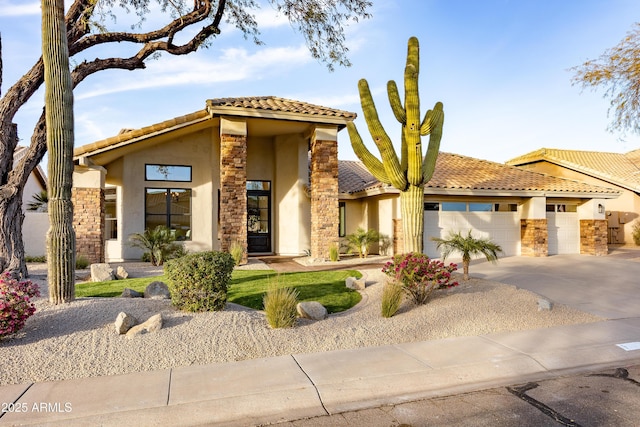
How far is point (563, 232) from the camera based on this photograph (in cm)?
1722

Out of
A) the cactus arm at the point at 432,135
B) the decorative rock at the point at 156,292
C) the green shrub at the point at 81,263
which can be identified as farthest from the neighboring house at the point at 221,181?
the decorative rock at the point at 156,292

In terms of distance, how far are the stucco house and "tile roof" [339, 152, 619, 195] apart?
61 millimetres

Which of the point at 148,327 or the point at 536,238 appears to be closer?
the point at 148,327

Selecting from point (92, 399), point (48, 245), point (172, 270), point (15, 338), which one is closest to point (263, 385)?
point (92, 399)

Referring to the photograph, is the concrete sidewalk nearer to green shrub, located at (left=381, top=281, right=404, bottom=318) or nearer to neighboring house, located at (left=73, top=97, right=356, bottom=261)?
green shrub, located at (left=381, top=281, right=404, bottom=318)

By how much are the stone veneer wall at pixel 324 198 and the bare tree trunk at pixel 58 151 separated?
28.4 feet

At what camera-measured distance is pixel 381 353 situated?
17.4 feet

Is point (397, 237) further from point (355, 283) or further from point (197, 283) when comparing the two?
point (197, 283)

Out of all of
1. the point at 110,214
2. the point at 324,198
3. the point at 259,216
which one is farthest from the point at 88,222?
the point at 324,198

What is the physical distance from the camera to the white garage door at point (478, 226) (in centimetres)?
1527

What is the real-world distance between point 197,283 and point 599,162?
25.8 m

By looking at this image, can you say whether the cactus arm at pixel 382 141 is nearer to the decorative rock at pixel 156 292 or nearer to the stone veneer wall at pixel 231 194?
the stone veneer wall at pixel 231 194

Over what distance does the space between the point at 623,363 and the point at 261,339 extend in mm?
4680

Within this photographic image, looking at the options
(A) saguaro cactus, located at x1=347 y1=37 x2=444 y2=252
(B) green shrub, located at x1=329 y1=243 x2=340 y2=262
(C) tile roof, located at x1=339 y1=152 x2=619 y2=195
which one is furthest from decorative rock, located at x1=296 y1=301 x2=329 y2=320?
(C) tile roof, located at x1=339 y1=152 x2=619 y2=195
